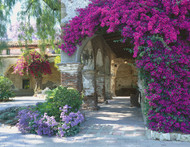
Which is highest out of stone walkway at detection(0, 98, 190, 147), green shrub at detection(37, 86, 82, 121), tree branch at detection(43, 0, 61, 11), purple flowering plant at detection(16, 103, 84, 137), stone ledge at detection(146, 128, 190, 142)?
tree branch at detection(43, 0, 61, 11)

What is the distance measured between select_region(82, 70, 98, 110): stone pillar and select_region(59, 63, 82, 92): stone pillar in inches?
79.0

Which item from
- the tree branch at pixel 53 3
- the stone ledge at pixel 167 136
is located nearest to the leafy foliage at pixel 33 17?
the tree branch at pixel 53 3

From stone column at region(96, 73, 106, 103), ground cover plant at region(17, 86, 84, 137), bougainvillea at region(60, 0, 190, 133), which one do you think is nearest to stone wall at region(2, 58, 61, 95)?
stone column at region(96, 73, 106, 103)

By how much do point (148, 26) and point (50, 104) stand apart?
3.16 metres

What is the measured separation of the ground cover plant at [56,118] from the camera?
4.40 m

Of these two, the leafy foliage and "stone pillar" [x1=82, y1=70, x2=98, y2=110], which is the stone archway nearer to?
"stone pillar" [x1=82, y1=70, x2=98, y2=110]

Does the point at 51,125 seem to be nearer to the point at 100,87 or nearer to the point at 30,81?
the point at 100,87

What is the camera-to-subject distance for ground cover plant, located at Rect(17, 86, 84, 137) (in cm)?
440

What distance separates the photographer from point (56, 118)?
194 inches

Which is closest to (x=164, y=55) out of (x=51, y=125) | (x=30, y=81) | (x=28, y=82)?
(x=51, y=125)

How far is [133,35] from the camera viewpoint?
171 inches

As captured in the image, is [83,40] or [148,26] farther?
[83,40]

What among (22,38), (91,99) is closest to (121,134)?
(91,99)

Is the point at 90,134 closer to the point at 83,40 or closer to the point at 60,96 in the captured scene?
the point at 60,96
